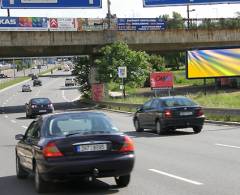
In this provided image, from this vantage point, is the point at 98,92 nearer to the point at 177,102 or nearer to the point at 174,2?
the point at 174,2

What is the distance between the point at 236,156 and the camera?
14.2 metres

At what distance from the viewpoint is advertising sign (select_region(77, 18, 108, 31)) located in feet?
180

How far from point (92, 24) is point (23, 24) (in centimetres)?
661

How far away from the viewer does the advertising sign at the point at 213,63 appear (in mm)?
47344

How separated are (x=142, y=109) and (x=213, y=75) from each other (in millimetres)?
24626

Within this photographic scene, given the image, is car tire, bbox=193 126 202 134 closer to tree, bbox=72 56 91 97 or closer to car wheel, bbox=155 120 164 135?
car wheel, bbox=155 120 164 135

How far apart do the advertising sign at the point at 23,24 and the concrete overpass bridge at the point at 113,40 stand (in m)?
0.62

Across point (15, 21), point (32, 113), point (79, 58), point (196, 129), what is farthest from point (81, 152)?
point (79, 58)

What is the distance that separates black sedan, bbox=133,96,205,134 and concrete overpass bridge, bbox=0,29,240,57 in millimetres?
30449

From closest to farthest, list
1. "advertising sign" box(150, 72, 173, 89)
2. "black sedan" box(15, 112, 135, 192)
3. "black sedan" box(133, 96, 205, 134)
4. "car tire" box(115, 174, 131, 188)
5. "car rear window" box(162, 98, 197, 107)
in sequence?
"black sedan" box(15, 112, 135, 192) < "car tire" box(115, 174, 131, 188) < "black sedan" box(133, 96, 205, 134) < "car rear window" box(162, 98, 197, 107) < "advertising sign" box(150, 72, 173, 89)

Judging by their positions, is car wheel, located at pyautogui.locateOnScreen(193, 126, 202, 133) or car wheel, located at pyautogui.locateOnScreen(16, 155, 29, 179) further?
car wheel, located at pyautogui.locateOnScreen(193, 126, 202, 133)

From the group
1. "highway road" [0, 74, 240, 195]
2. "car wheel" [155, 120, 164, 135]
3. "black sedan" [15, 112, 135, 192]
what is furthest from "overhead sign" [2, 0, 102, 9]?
"black sedan" [15, 112, 135, 192]

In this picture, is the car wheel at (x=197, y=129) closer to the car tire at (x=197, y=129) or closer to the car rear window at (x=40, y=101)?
the car tire at (x=197, y=129)

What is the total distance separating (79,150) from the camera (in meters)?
9.61
